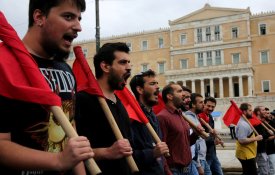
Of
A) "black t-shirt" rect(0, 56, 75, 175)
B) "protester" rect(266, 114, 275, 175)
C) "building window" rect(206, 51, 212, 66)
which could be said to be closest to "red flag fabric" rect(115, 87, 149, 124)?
"black t-shirt" rect(0, 56, 75, 175)

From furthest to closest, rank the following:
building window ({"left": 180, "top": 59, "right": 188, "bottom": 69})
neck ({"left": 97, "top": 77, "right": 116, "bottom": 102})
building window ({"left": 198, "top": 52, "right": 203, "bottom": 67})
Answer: building window ({"left": 180, "top": 59, "right": 188, "bottom": 69}), building window ({"left": 198, "top": 52, "right": 203, "bottom": 67}), neck ({"left": 97, "top": 77, "right": 116, "bottom": 102})

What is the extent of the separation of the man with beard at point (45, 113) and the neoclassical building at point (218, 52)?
157 ft

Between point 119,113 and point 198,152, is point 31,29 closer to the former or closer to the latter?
point 119,113

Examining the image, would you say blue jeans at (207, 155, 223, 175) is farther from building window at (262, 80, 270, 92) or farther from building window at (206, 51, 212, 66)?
building window at (206, 51, 212, 66)

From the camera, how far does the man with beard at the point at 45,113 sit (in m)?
1.64

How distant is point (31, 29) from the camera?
2.11 m

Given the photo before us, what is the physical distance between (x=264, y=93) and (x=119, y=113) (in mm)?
49505

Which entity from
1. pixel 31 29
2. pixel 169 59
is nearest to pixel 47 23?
pixel 31 29

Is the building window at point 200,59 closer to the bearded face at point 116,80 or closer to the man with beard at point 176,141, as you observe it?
the man with beard at point 176,141

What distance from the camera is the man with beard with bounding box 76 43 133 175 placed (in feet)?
8.74

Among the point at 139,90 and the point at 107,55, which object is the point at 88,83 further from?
the point at 139,90

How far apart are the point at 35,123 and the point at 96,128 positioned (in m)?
1.09

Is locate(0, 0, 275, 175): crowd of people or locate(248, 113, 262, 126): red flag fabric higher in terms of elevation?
locate(0, 0, 275, 175): crowd of people

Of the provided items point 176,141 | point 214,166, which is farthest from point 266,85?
point 176,141
